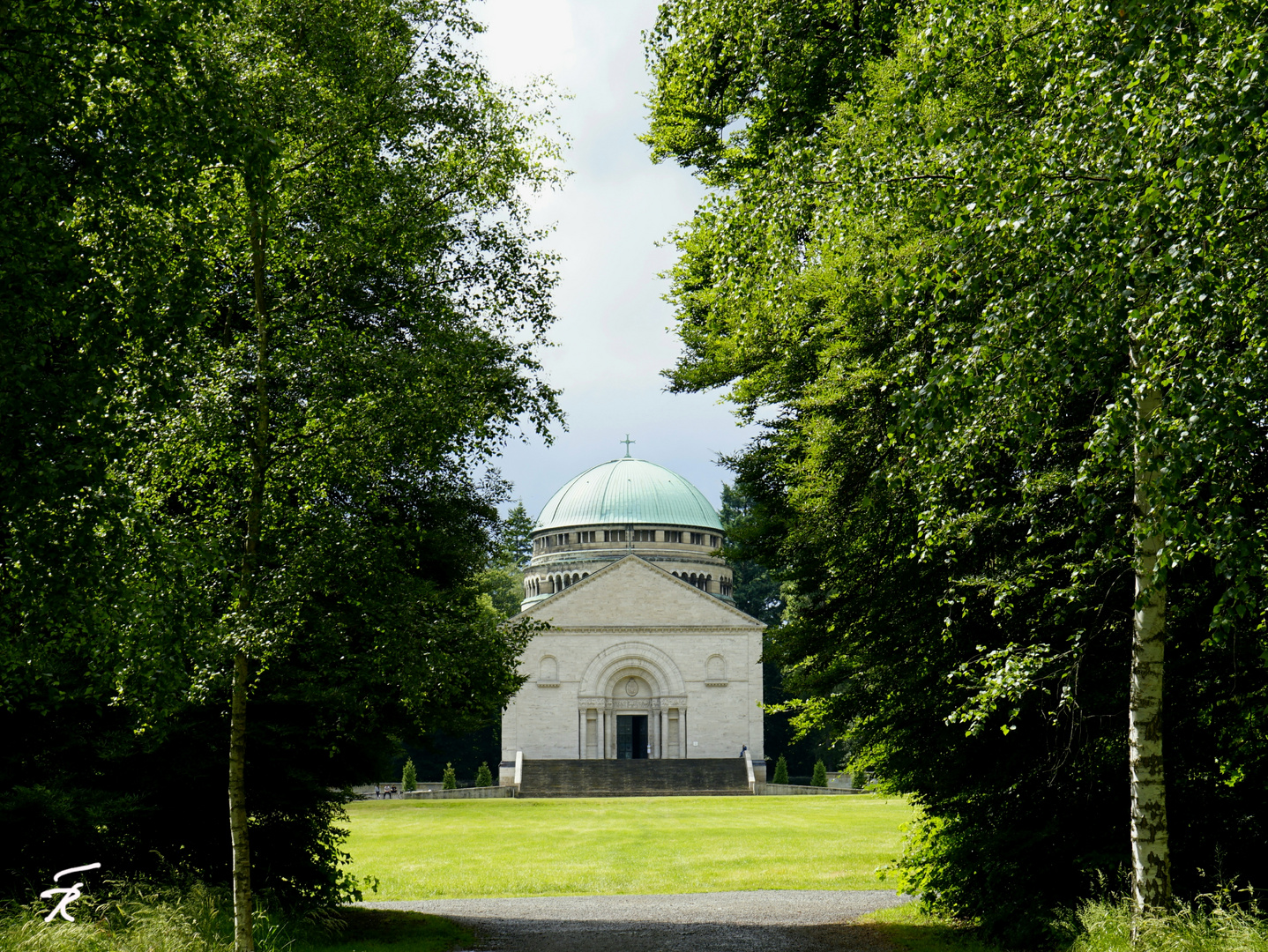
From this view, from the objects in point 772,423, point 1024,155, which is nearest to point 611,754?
point 772,423

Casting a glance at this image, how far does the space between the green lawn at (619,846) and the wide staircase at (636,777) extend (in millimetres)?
6113

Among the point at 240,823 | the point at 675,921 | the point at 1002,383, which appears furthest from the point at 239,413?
the point at 675,921

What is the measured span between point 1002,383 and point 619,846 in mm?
20648

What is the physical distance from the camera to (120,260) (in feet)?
20.6

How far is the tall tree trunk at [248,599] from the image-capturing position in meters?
9.13

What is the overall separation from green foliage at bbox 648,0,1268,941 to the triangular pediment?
3727 cm

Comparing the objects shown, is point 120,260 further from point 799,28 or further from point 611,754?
point 611,754

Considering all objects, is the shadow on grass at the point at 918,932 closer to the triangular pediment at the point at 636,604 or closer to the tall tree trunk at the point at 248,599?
the tall tree trunk at the point at 248,599

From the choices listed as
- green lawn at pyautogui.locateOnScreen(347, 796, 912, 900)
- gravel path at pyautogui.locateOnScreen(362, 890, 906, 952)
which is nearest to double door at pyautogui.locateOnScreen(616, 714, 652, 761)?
green lawn at pyautogui.locateOnScreen(347, 796, 912, 900)

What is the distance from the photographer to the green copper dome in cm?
6234

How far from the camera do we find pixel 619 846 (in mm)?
24312

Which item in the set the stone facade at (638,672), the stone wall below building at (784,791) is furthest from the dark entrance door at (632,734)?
the stone wall below building at (784,791)

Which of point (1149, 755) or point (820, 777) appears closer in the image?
point (1149, 755)

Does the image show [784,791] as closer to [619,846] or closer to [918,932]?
[619,846]
